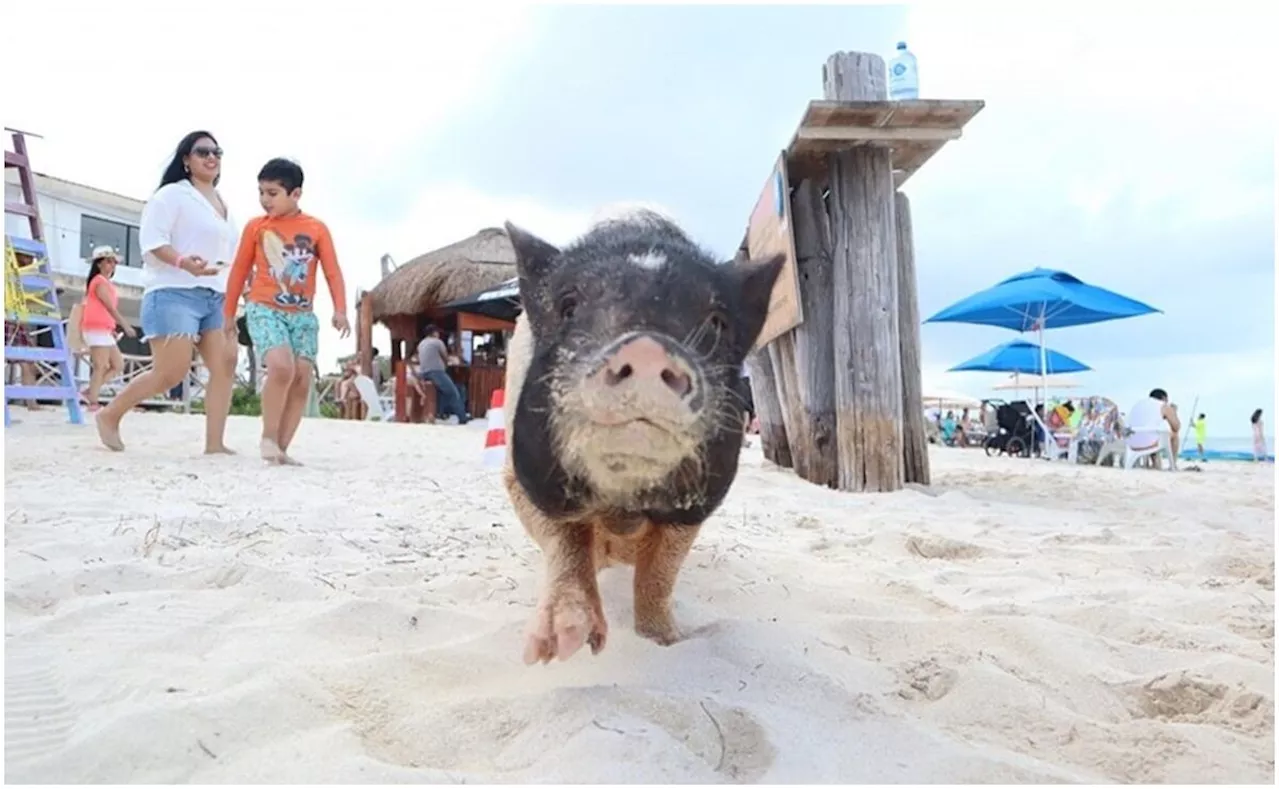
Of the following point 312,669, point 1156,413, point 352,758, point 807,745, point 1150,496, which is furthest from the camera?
point 1156,413

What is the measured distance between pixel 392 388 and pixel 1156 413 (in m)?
16.9

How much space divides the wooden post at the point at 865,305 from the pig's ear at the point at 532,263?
422 centimetres

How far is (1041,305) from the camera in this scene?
1416 cm

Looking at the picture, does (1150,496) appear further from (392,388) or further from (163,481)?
(392,388)

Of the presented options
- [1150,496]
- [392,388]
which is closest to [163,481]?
[1150,496]

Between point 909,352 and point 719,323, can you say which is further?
point 909,352

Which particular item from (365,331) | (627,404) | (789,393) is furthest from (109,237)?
(627,404)

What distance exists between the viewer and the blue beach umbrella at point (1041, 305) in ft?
42.4

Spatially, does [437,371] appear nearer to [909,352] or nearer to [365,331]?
[365,331]

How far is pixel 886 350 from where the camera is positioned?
6211 mm

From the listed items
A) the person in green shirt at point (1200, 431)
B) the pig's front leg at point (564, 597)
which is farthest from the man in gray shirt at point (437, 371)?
the person in green shirt at point (1200, 431)

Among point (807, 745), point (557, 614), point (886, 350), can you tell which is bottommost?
point (807, 745)

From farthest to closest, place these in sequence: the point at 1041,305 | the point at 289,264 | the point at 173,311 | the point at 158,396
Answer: the point at 1041,305 < the point at 158,396 < the point at 289,264 < the point at 173,311

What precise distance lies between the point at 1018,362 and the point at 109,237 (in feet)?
82.2
